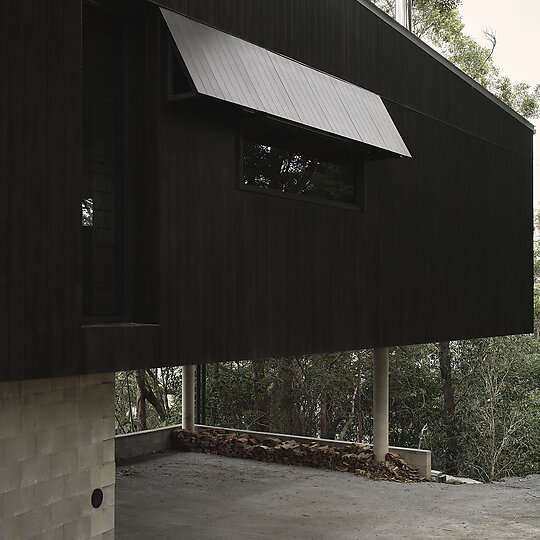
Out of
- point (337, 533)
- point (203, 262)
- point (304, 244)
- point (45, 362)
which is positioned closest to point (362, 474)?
point (337, 533)

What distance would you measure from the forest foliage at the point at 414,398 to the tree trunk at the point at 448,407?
0.02 m

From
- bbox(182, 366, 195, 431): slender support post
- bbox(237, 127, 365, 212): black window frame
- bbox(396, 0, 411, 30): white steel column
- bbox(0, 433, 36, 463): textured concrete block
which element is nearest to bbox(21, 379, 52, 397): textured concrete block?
bbox(0, 433, 36, 463): textured concrete block

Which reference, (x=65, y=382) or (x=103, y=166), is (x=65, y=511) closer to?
(x=65, y=382)

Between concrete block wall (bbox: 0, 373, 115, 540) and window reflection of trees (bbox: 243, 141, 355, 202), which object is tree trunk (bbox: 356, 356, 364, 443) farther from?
concrete block wall (bbox: 0, 373, 115, 540)

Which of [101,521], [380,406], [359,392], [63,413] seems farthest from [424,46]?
[359,392]

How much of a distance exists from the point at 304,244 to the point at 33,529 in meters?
3.20

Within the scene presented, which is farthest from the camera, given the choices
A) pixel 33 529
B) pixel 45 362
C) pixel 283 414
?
pixel 283 414

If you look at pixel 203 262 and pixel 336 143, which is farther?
pixel 336 143

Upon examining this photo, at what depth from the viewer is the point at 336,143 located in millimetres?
7074

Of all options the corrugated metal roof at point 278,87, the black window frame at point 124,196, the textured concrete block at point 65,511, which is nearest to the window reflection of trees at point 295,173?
the corrugated metal roof at point 278,87

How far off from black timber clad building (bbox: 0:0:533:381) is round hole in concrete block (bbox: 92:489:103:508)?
3.86 feet

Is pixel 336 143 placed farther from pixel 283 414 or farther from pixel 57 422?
pixel 283 414

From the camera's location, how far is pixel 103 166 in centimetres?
516

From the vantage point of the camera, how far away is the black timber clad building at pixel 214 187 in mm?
4422
